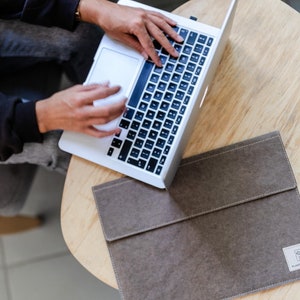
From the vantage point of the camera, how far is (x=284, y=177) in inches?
32.2

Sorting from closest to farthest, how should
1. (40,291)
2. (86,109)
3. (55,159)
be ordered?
(86,109)
(55,159)
(40,291)

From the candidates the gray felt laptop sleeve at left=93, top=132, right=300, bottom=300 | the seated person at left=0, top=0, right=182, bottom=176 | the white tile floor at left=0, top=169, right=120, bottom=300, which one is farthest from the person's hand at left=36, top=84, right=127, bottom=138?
the white tile floor at left=0, top=169, right=120, bottom=300

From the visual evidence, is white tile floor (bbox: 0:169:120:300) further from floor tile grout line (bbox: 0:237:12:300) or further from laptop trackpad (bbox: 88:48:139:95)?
laptop trackpad (bbox: 88:48:139:95)

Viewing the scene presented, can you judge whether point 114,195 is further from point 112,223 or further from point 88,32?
point 88,32

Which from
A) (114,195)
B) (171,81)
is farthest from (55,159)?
(171,81)

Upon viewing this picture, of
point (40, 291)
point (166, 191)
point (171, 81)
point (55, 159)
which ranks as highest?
point (171, 81)

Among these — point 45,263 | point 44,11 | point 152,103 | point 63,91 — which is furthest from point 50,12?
point 45,263

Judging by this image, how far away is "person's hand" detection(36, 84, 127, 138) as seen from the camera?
2.65ft

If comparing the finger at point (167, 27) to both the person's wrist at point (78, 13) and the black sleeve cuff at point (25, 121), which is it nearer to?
the person's wrist at point (78, 13)

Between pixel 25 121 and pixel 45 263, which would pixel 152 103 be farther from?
pixel 45 263

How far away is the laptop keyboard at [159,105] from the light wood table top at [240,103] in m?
0.06

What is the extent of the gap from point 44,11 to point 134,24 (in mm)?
177

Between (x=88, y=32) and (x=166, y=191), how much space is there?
40 centimetres

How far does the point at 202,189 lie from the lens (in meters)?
0.82
